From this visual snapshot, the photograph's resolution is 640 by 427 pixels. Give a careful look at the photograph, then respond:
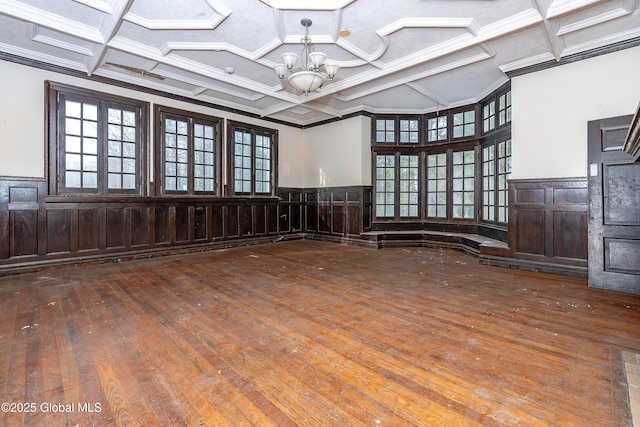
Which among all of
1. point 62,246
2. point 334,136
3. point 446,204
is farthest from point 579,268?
point 62,246

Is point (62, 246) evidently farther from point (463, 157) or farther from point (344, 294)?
point (463, 157)

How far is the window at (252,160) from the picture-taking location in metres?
7.51

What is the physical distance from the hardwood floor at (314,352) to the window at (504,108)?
9.95 feet

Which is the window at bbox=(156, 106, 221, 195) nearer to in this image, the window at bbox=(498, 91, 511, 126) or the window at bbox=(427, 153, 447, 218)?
the window at bbox=(427, 153, 447, 218)

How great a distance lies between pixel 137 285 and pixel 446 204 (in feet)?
21.1

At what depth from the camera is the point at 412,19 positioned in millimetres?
4090

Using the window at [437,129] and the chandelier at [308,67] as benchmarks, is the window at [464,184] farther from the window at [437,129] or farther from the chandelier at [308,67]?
the chandelier at [308,67]

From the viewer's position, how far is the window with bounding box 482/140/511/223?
5.93 metres

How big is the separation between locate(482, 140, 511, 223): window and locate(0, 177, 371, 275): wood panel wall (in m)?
2.52

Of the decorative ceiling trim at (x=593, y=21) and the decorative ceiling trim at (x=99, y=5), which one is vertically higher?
the decorative ceiling trim at (x=99, y=5)

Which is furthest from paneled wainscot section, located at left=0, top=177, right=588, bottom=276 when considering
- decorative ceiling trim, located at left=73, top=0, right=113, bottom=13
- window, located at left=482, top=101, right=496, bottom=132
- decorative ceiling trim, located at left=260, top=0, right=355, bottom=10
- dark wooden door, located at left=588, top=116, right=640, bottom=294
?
decorative ceiling trim, located at left=260, top=0, right=355, bottom=10

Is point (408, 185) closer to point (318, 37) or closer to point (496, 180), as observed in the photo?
point (496, 180)

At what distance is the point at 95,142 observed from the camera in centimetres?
554

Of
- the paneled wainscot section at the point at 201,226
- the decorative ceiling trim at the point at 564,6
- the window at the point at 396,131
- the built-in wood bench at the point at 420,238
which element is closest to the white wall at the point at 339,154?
the window at the point at 396,131
